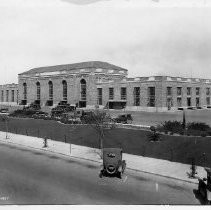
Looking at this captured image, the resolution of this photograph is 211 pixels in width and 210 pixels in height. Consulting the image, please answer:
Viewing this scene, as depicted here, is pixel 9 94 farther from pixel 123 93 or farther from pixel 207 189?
pixel 207 189

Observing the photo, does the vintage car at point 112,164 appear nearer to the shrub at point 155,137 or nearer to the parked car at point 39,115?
the shrub at point 155,137

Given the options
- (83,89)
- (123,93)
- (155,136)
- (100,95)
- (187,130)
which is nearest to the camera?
(155,136)

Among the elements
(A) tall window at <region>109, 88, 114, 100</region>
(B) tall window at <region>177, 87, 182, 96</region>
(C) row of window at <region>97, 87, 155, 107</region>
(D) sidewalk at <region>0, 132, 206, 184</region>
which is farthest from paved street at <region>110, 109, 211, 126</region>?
(A) tall window at <region>109, 88, 114, 100</region>

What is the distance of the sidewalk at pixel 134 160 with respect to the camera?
24.3 meters

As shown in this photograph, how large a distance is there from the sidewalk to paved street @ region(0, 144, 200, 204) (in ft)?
3.84

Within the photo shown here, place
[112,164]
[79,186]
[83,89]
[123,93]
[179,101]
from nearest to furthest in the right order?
[79,186] < [112,164] < [179,101] < [123,93] < [83,89]

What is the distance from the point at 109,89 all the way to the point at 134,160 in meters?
55.7

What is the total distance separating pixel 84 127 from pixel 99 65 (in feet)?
154

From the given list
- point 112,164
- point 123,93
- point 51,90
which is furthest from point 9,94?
point 112,164

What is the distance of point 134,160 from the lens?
2856 cm

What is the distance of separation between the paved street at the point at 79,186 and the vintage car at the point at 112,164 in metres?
0.51

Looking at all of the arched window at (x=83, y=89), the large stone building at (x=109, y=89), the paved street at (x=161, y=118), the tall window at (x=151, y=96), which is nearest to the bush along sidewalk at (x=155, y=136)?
the paved street at (x=161, y=118)

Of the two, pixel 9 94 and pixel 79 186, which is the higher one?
pixel 9 94
